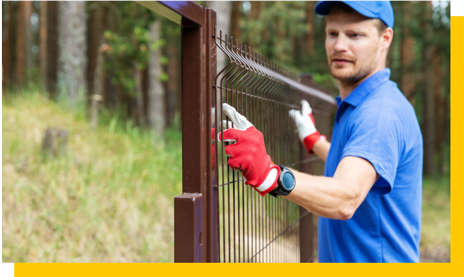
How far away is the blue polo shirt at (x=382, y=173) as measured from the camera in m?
1.74

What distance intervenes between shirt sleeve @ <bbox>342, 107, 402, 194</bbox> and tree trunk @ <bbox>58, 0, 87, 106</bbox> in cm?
651

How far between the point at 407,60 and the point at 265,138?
49.9 ft

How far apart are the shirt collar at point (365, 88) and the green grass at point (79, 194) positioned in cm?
335

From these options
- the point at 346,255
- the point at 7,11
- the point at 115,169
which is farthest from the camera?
the point at 7,11

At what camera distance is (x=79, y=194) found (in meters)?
4.81

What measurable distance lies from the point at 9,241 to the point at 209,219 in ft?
11.2

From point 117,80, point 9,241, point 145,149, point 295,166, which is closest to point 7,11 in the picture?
point 117,80

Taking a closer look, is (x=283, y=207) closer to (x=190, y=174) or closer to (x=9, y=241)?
(x=190, y=174)

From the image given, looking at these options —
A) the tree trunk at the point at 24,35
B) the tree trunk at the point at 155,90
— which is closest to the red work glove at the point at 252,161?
the tree trunk at the point at 155,90

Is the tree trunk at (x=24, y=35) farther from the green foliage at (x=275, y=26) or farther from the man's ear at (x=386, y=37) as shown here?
the man's ear at (x=386, y=37)

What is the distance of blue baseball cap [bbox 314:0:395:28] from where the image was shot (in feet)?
6.81

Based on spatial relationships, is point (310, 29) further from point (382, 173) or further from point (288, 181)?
point (288, 181)

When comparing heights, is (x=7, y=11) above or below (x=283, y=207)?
above

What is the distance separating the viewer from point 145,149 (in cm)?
638
